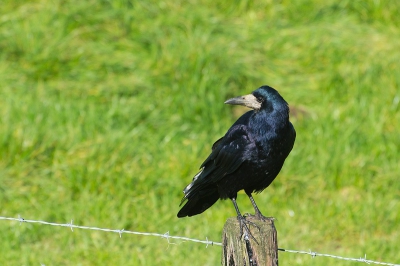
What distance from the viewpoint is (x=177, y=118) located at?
7.23 m

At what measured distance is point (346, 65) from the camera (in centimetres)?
816

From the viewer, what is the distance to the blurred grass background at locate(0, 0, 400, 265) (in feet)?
19.8

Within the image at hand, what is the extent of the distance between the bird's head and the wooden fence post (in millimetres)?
879

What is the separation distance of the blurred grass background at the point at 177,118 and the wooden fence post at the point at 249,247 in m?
2.31

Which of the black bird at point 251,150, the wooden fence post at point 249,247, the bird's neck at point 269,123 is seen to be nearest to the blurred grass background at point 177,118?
the black bird at point 251,150

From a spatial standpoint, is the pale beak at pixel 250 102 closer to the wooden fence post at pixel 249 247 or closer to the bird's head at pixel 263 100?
the bird's head at pixel 263 100

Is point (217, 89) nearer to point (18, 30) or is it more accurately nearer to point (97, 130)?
point (97, 130)

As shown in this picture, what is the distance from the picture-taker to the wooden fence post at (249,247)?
3.18m

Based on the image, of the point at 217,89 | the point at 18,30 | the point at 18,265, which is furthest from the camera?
the point at 18,30

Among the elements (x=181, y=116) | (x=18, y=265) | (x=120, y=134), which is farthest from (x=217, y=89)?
(x=18, y=265)

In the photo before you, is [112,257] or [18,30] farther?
[18,30]

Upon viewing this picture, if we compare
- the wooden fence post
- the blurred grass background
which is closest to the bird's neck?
the wooden fence post

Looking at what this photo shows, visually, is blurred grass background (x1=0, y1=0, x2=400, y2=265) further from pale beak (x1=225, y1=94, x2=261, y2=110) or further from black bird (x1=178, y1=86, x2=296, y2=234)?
pale beak (x1=225, y1=94, x2=261, y2=110)

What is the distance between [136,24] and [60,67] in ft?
3.58
